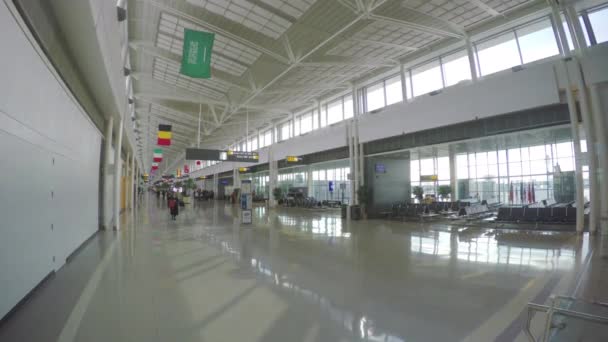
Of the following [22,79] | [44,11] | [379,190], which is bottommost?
[379,190]

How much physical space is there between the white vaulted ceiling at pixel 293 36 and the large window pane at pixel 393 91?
94 cm

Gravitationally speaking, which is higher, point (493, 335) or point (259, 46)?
point (259, 46)

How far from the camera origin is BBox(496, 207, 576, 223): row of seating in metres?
10.7

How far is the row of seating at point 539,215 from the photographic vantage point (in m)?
10.7

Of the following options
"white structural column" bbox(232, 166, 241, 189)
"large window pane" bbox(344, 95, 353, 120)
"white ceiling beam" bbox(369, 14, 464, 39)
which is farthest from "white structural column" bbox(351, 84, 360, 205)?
"white structural column" bbox(232, 166, 241, 189)

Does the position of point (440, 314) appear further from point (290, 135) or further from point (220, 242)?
point (290, 135)

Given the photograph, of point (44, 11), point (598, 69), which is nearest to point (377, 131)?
point (598, 69)

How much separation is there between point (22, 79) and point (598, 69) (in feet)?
46.0

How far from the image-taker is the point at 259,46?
44.8ft

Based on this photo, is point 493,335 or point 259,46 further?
point 259,46

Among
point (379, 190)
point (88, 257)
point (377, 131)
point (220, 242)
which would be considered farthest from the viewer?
point (379, 190)

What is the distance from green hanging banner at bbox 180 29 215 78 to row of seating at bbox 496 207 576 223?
1279 centimetres

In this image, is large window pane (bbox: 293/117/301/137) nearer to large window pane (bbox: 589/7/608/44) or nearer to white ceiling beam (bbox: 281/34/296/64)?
white ceiling beam (bbox: 281/34/296/64)

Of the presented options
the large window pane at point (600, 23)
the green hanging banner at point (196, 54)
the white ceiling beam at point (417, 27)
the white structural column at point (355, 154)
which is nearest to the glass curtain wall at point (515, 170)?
the large window pane at point (600, 23)
